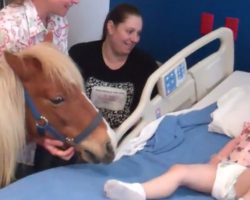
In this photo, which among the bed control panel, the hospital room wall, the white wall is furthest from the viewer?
the white wall

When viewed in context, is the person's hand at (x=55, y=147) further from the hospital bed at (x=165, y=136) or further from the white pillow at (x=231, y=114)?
the white pillow at (x=231, y=114)

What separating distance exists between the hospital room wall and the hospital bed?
5.9 inches

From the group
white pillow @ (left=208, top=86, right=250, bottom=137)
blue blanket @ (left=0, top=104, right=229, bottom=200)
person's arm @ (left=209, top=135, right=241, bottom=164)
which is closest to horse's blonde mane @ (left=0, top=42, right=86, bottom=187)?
blue blanket @ (left=0, top=104, right=229, bottom=200)

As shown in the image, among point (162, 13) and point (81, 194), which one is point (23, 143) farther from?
point (162, 13)

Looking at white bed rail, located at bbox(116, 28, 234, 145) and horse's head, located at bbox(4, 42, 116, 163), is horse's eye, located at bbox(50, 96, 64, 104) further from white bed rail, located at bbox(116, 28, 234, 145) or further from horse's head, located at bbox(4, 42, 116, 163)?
white bed rail, located at bbox(116, 28, 234, 145)

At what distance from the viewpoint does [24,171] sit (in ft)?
6.47

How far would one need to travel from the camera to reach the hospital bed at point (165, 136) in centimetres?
164

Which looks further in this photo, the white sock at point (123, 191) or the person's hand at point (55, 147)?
the person's hand at point (55, 147)

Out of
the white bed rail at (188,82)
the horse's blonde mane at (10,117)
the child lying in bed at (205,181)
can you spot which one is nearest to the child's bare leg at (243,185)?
the child lying in bed at (205,181)

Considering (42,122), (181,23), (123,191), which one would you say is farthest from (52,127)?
(181,23)

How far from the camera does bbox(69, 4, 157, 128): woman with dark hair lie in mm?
2461

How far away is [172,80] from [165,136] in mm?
288

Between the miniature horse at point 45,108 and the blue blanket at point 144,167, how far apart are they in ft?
0.30

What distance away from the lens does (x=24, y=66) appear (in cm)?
155
